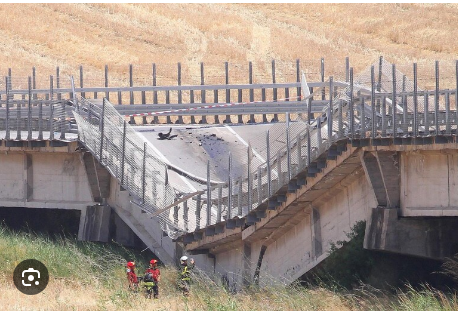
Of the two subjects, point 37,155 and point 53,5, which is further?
point 53,5

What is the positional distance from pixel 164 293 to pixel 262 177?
3980mm

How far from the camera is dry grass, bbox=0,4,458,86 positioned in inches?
2562

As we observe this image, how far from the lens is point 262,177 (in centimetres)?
3219

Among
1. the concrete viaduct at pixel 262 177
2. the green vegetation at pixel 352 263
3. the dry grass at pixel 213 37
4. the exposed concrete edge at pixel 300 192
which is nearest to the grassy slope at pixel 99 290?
the concrete viaduct at pixel 262 177

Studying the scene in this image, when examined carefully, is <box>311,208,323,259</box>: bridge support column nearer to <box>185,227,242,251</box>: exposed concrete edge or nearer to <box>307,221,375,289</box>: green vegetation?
<box>307,221,375,289</box>: green vegetation

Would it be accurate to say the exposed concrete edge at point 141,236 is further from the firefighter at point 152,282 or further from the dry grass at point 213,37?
the dry grass at point 213,37

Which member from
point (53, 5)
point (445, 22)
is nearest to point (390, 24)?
point (445, 22)

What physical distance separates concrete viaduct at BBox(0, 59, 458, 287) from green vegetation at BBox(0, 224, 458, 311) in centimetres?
112

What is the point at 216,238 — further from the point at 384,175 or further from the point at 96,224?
the point at 96,224

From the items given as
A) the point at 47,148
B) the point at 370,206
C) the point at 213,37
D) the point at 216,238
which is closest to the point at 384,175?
the point at 370,206

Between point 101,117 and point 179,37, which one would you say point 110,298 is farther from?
point 179,37

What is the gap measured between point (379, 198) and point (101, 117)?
9486 mm

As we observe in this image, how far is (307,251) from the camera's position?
31812 mm

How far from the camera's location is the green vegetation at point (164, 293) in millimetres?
26234
